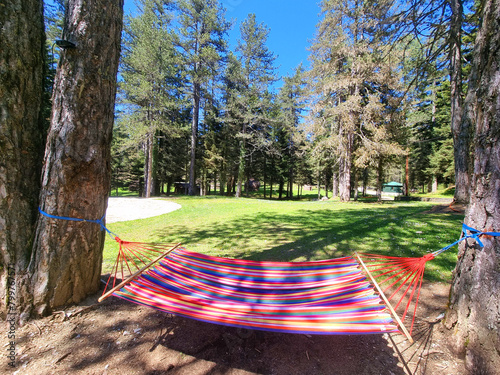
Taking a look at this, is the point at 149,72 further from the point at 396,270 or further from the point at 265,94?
the point at 396,270

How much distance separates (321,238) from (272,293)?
10.4 ft

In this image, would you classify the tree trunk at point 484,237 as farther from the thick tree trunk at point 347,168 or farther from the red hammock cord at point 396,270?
the thick tree trunk at point 347,168

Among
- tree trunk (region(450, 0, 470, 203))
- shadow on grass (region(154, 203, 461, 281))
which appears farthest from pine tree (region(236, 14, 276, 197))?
shadow on grass (region(154, 203, 461, 281))

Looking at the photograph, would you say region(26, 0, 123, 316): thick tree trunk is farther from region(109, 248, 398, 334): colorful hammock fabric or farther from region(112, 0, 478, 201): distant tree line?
region(112, 0, 478, 201): distant tree line

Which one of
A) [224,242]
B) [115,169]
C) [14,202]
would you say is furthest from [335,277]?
[115,169]

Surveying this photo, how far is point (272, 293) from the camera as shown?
2395mm

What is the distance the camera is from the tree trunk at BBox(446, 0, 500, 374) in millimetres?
1687

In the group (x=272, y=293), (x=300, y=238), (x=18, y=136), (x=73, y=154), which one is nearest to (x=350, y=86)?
(x=300, y=238)

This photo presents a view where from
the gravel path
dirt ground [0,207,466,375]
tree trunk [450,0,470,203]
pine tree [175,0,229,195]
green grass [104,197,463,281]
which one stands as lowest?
dirt ground [0,207,466,375]

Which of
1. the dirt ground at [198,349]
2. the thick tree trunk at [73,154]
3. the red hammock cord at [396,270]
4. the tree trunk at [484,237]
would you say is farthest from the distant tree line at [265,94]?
the thick tree trunk at [73,154]

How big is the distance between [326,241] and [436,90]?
27190 mm

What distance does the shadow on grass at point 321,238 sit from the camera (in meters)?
4.16

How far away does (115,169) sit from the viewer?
3145cm

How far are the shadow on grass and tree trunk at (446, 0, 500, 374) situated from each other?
1.62m
